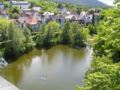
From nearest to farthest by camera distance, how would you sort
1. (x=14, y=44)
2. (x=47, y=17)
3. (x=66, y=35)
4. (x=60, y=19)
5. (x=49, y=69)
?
(x=49, y=69), (x=14, y=44), (x=66, y=35), (x=60, y=19), (x=47, y=17)

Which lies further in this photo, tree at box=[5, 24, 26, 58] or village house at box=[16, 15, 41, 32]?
village house at box=[16, 15, 41, 32]

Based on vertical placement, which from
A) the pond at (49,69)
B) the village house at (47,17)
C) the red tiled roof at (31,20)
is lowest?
the pond at (49,69)

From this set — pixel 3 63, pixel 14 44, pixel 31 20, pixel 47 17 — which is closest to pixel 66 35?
pixel 31 20

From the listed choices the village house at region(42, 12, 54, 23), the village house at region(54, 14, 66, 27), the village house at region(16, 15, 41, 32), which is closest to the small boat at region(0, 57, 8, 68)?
the village house at region(16, 15, 41, 32)

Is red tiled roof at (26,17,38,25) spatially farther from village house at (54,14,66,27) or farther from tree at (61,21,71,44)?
tree at (61,21,71,44)

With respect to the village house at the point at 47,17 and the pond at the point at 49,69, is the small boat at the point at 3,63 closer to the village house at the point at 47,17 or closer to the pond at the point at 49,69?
A: the pond at the point at 49,69

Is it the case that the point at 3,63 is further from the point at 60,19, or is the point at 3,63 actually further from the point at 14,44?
the point at 60,19

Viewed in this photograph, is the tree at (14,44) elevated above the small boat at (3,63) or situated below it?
above

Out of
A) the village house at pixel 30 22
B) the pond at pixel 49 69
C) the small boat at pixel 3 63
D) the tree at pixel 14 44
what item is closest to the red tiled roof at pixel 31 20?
the village house at pixel 30 22
